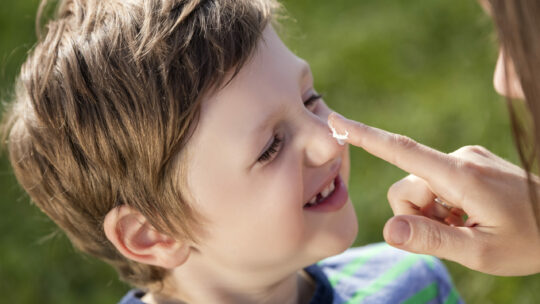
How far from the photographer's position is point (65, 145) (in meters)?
1.52

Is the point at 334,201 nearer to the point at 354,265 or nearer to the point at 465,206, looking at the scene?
the point at 465,206

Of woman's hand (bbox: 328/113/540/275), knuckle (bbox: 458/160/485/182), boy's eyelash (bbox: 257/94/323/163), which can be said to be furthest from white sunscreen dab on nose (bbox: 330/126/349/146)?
knuckle (bbox: 458/160/485/182)

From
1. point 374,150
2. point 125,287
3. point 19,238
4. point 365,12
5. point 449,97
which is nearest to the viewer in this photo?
point 374,150

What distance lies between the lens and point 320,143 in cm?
151

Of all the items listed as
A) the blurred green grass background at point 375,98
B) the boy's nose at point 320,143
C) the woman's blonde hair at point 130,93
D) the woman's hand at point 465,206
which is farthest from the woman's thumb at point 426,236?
the blurred green grass background at point 375,98

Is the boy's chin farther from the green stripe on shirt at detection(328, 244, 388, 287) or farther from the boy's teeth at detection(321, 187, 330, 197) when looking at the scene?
the green stripe on shirt at detection(328, 244, 388, 287)

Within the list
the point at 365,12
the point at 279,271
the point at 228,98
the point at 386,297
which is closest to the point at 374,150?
the point at 228,98

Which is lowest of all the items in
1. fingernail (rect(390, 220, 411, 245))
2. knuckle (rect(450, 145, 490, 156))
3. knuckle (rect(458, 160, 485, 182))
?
fingernail (rect(390, 220, 411, 245))

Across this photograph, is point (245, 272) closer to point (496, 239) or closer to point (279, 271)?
point (279, 271)

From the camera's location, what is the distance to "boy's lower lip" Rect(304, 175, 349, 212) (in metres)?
1.59

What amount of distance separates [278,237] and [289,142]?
211 mm

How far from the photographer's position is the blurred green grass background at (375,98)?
262 centimetres

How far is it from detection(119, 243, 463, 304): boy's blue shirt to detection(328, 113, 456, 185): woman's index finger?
57cm

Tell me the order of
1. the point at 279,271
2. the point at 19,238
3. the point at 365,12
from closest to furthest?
the point at 279,271 < the point at 19,238 < the point at 365,12
